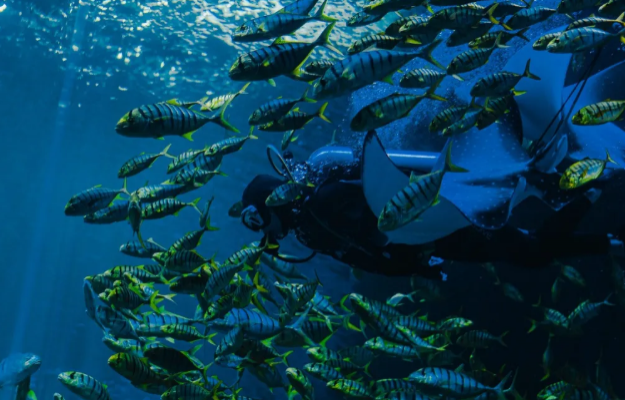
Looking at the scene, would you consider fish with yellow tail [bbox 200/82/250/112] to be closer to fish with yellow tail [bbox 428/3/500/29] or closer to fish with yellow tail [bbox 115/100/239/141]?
fish with yellow tail [bbox 115/100/239/141]

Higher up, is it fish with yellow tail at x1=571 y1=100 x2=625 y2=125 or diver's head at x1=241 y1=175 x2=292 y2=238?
fish with yellow tail at x1=571 y1=100 x2=625 y2=125

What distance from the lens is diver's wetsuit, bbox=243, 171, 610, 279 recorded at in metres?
4.32

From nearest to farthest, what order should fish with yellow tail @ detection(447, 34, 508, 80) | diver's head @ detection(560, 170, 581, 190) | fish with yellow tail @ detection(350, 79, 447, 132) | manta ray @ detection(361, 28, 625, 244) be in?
fish with yellow tail @ detection(350, 79, 447, 132) → fish with yellow tail @ detection(447, 34, 508, 80) → diver's head @ detection(560, 170, 581, 190) → manta ray @ detection(361, 28, 625, 244)

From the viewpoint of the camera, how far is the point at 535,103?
5.10m

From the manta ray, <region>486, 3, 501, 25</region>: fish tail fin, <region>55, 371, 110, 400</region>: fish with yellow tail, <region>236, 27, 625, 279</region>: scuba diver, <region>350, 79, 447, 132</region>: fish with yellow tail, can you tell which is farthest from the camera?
<region>236, 27, 625, 279</region>: scuba diver

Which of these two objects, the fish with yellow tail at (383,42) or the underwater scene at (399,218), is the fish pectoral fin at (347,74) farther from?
the fish with yellow tail at (383,42)

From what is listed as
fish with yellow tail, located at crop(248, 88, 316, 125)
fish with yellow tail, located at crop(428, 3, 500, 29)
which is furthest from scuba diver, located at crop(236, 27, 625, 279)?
fish with yellow tail, located at crop(428, 3, 500, 29)

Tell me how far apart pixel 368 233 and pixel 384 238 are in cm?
17

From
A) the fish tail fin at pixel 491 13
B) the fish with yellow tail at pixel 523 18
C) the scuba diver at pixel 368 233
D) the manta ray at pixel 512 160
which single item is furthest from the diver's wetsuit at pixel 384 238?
the fish with yellow tail at pixel 523 18

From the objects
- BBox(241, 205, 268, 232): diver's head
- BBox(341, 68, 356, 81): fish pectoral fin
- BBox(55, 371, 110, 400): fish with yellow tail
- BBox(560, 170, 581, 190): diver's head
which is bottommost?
BBox(55, 371, 110, 400): fish with yellow tail

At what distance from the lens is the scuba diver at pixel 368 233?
432 cm

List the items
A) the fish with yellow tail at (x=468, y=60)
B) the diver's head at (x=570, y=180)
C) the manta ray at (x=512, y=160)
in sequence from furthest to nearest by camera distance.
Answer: the manta ray at (x=512, y=160)
the diver's head at (x=570, y=180)
the fish with yellow tail at (x=468, y=60)

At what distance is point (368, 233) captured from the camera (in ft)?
14.4

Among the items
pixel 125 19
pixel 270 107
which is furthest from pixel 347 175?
pixel 125 19
